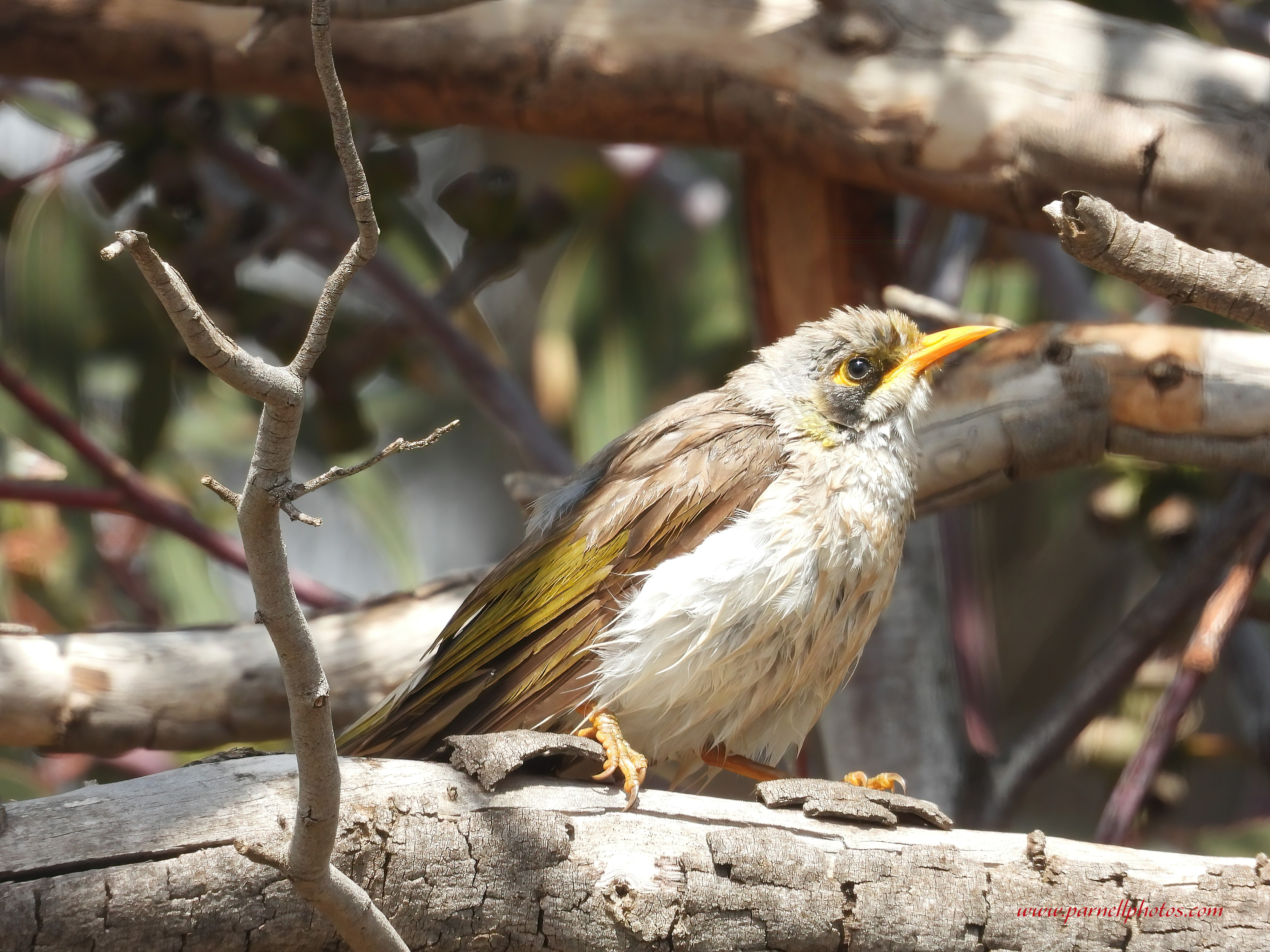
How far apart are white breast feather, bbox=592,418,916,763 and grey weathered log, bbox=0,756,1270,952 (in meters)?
0.37

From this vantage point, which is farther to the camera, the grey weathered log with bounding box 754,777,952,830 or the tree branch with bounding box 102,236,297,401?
the grey weathered log with bounding box 754,777,952,830

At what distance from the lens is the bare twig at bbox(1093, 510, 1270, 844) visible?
3.40m

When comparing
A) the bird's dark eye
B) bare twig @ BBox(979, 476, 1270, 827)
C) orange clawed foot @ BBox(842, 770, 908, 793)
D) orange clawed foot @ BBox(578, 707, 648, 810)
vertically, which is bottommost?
bare twig @ BBox(979, 476, 1270, 827)

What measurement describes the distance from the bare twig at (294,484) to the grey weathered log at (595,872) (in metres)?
0.40

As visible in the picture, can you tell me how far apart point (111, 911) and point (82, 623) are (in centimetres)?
366

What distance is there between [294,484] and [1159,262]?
5.10 feet

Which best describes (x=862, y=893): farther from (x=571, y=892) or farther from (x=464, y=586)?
(x=464, y=586)

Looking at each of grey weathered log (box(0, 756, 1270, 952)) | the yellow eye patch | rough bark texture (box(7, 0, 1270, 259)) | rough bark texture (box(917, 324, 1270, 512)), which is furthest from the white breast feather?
rough bark texture (box(7, 0, 1270, 259))

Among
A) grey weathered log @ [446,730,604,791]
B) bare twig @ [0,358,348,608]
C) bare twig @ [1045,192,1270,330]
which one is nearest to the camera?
bare twig @ [1045,192,1270,330]

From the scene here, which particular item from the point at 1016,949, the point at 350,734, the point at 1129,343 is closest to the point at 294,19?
the point at 350,734

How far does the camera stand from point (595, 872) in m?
A: 2.35

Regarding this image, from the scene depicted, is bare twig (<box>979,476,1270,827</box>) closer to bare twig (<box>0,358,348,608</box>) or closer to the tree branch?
bare twig (<box>0,358,348,608</box>)

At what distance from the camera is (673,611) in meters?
2.79

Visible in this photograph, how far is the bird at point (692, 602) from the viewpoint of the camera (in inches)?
111
